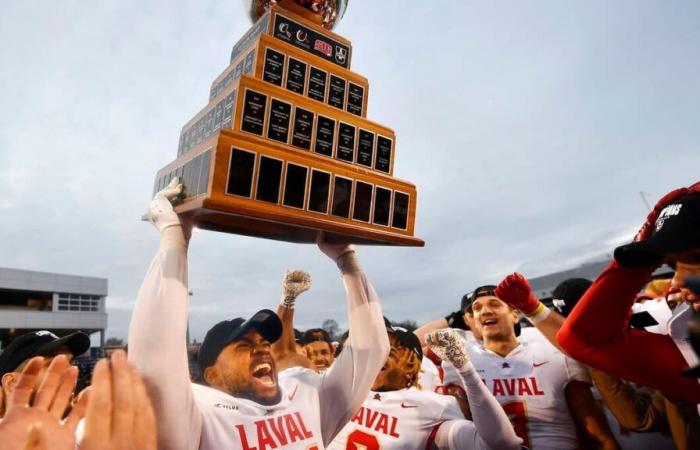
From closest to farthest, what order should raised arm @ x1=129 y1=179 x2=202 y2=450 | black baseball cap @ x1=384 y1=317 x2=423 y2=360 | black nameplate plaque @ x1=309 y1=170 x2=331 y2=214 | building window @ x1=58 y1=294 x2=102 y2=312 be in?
1. raised arm @ x1=129 y1=179 x2=202 y2=450
2. black nameplate plaque @ x1=309 y1=170 x2=331 y2=214
3. black baseball cap @ x1=384 y1=317 x2=423 y2=360
4. building window @ x1=58 y1=294 x2=102 y2=312

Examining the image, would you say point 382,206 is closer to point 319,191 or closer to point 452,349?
point 319,191

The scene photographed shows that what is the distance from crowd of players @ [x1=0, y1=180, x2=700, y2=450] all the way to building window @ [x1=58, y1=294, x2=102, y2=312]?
134 ft

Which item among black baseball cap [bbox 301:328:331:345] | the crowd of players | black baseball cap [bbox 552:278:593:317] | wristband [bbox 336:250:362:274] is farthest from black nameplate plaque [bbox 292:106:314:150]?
black baseball cap [bbox 301:328:331:345]

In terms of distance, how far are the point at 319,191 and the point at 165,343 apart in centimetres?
114

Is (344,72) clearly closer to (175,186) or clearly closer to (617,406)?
(175,186)

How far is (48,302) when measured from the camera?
119ft

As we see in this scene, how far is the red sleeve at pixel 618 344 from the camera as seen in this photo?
1.72m

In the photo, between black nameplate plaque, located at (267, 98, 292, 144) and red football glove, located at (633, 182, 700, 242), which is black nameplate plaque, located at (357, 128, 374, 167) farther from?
red football glove, located at (633, 182, 700, 242)

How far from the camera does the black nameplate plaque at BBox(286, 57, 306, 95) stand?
8.29ft

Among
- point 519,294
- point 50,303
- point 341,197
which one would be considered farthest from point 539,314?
point 50,303

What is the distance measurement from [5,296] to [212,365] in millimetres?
42096

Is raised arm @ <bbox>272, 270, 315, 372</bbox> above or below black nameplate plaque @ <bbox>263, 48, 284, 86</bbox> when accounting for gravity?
below

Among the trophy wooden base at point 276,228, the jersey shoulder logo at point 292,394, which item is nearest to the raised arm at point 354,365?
the jersey shoulder logo at point 292,394

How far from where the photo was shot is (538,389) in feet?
11.5
